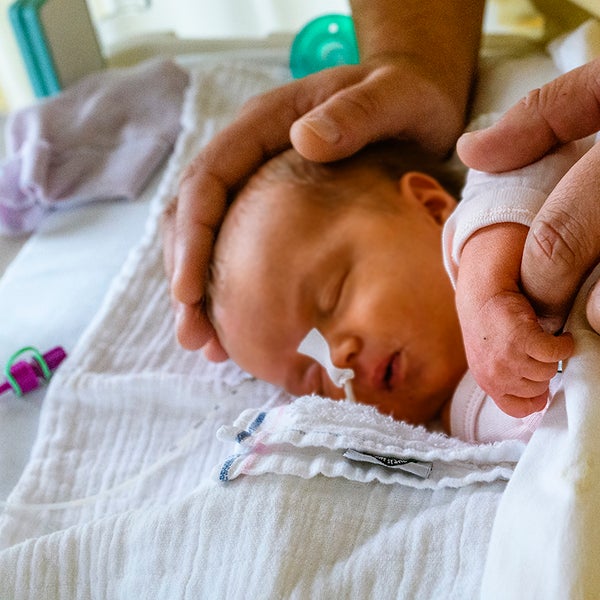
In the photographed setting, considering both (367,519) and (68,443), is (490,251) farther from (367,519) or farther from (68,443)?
(68,443)

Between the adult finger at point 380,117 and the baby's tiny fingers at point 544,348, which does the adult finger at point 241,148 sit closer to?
the adult finger at point 380,117

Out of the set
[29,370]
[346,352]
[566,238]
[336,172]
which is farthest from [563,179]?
[29,370]

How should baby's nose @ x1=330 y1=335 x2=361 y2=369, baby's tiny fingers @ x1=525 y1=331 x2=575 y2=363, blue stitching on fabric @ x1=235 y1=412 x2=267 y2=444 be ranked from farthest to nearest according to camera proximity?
baby's nose @ x1=330 y1=335 x2=361 y2=369 < blue stitching on fabric @ x1=235 y1=412 x2=267 y2=444 < baby's tiny fingers @ x1=525 y1=331 x2=575 y2=363

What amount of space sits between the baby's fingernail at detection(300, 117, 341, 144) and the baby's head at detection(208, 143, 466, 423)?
0.27 feet

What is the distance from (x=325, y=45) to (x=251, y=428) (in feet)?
2.65

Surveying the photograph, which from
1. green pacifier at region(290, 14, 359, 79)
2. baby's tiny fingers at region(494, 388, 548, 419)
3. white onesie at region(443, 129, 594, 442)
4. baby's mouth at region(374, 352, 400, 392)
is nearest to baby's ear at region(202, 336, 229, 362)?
baby's mouth at region(374, 352, 400, 392)

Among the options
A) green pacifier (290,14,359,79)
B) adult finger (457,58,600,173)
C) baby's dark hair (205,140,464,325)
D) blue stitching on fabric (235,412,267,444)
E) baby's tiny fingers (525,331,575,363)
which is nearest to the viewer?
baby's tiny fingers (525,331,575,363)

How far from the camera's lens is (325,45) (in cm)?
130

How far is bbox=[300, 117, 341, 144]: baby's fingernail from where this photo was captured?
2.74ft

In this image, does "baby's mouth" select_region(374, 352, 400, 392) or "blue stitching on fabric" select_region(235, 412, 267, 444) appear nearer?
"blue stitching on fabric" select_region(235, 412, 267, 444)

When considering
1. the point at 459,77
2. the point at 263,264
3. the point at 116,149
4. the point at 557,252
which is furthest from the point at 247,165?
the point at 557,252

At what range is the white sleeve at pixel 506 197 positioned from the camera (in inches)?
22.2

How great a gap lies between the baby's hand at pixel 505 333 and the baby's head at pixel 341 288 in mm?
265

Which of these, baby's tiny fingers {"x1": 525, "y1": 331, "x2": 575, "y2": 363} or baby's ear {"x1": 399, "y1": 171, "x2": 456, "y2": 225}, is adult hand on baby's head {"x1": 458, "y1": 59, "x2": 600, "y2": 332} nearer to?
baby's tiny fingers {"x1": 525, "y1": 331, "x2": 575, "y2": 363}
